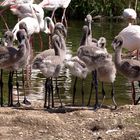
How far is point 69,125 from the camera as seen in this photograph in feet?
23.2

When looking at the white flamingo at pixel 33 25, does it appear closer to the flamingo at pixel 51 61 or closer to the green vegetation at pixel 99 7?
the flamingo at pixel 51 61

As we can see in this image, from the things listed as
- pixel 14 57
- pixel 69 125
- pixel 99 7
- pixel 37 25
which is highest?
pixel 14 57

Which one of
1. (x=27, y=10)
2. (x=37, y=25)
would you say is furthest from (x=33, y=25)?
(x=27, y=10)

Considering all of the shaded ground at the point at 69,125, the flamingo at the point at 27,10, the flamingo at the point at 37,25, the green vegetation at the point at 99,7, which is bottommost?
the green vegetation at the point at 99,7

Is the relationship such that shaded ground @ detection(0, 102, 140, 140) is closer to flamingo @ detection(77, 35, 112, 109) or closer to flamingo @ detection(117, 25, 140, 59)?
flamingo @ detection(77, 35, 112, 109)

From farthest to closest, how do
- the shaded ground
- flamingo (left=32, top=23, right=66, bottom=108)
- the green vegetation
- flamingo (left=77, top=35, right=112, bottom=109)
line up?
the green vegetation < flamingo (left=77, top=35, right=112, bottom=109) < flamingo (left=32, top=23, right=66, bottom=108) < the shaded ground

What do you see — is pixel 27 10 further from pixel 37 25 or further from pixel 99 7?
pixel 99 7

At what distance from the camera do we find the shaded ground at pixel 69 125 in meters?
6.79

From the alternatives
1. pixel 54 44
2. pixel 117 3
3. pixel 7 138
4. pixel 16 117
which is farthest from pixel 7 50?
pixel 117 3

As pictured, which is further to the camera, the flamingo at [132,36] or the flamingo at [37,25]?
the flamingo at [37,25]

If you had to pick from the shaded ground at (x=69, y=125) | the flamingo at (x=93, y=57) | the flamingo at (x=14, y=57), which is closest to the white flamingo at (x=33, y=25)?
the flamingo at (x=14, y=57)

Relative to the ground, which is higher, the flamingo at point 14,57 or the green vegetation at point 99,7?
the flamingo at point 14,57

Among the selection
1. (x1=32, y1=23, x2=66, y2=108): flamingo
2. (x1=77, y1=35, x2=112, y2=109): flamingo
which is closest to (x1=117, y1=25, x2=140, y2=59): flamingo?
(x1=32, y1=23, x2=66, y2=108): flamingo

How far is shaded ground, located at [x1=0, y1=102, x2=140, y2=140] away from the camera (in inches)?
267
